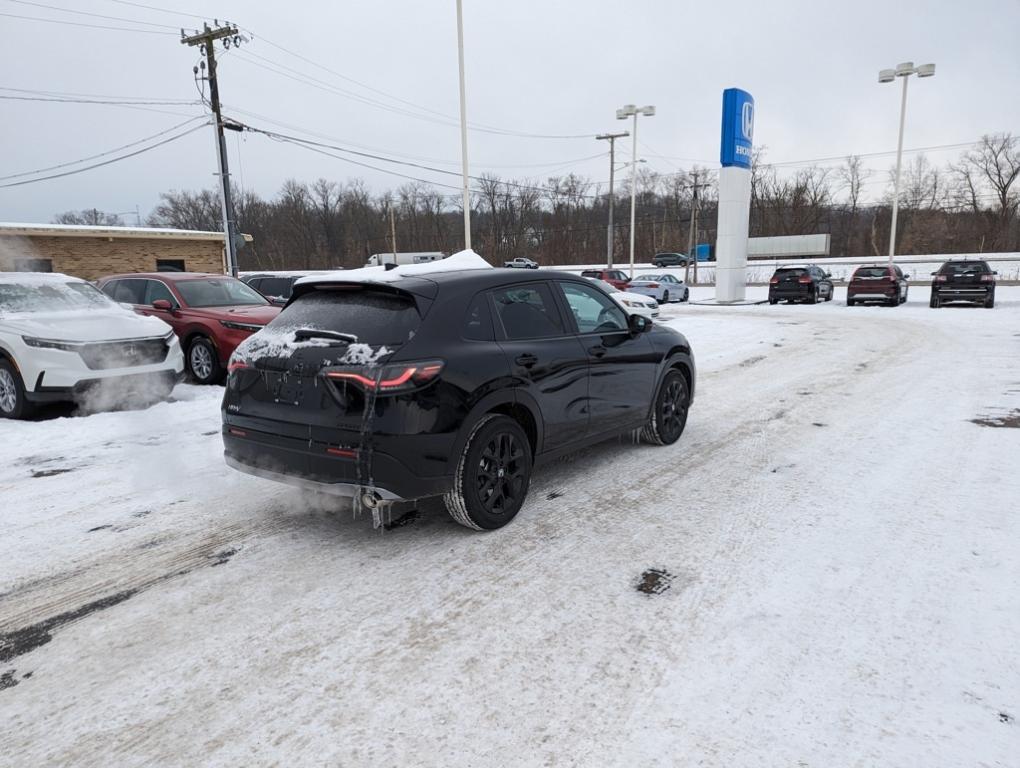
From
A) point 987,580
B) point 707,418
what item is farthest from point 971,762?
point 707,418

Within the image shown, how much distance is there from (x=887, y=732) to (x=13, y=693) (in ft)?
11.2

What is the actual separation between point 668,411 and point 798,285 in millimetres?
23087

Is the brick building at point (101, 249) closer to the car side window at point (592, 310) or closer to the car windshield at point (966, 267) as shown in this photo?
the car side window at point (592, 310)

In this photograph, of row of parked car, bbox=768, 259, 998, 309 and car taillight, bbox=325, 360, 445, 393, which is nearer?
car taillight, bbox=325, 360, 445, 393

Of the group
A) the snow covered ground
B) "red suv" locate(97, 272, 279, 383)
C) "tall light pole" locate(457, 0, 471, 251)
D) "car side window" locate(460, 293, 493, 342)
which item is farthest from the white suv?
"tall light pole" locate(457, 0, 471, 251)

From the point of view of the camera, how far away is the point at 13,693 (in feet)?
8.61

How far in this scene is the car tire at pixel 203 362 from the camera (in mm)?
9367

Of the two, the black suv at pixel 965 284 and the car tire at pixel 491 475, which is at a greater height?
the black suv at pixel 965 284

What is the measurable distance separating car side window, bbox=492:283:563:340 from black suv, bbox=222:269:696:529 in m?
0.01

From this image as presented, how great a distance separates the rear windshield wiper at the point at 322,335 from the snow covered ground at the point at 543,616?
1.28m

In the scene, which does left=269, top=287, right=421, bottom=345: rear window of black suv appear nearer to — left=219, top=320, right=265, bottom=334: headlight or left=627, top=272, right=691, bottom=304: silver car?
left=219, top=320, right=265, bottom=334: headlight

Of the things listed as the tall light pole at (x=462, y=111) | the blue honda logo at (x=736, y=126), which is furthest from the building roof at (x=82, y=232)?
the blue honda logo at (x=736, y=126)

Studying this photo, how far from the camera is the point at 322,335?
391cm

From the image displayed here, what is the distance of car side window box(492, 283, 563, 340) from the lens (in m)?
4.38
